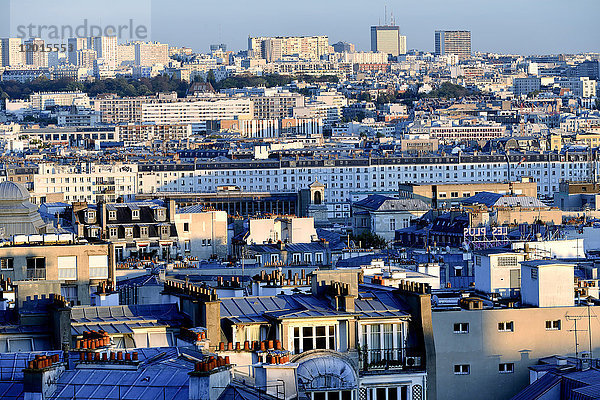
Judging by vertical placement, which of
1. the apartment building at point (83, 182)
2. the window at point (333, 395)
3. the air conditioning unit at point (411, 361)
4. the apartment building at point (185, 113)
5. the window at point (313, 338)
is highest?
the apartment building at point (185, 113)

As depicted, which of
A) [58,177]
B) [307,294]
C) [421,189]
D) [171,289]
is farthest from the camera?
[58,177]

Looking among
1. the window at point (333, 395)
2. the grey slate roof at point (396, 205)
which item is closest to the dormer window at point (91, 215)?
the grey slate roof at point (396, 205)

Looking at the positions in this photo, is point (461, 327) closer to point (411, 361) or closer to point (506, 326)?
point (506, 326)

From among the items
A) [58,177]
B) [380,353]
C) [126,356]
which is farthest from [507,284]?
[58,177]

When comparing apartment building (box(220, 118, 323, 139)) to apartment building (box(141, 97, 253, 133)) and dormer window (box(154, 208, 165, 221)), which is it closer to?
apartment building (box(141, 97, 253, 133))

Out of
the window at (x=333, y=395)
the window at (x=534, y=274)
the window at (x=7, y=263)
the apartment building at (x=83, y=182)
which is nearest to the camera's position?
the window at (x=333, y=395)

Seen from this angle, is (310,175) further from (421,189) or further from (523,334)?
(523,334)

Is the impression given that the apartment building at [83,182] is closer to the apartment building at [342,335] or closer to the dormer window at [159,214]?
the dormer window at [159,214]
